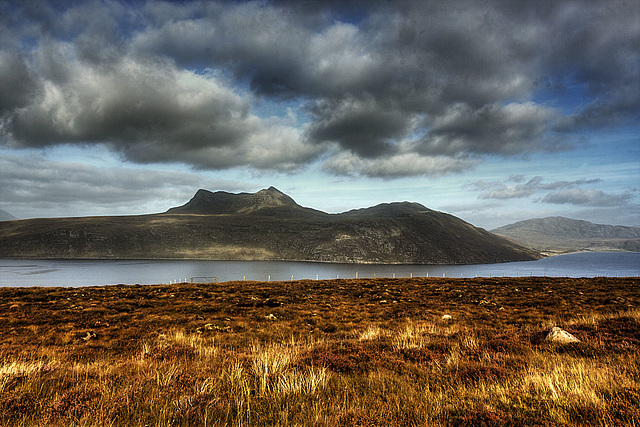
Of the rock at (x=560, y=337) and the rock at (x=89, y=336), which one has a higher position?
the rock at (x=560, y=337)

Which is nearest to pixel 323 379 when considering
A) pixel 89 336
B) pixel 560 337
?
pixel 560 337

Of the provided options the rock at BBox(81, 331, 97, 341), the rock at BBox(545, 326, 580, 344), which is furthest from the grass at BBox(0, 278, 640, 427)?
the rock at BBox(545, 326, 580, 344)

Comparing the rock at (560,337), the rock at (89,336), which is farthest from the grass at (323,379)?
the rock at (560,337)

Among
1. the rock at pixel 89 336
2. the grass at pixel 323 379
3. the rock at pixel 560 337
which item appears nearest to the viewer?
the grass at pixel 323 379

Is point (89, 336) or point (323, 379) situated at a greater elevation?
point (323, 379)

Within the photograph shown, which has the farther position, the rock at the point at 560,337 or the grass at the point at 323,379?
the rock at the point at 560,337

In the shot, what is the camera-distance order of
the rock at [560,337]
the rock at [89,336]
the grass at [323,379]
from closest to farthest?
the grass at [323,379], the rock at [560,337], the rock at [89,336]

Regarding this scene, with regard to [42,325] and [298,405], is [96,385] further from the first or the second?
[42,325]

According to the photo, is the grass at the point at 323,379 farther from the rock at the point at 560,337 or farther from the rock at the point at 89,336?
the rock at the point at 560,337

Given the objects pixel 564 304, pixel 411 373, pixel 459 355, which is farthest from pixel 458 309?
pixel 411 373

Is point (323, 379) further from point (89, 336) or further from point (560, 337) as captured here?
point (89, 336)

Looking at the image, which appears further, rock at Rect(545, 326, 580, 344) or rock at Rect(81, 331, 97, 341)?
rock at Rect(81, 331, 97, 341)

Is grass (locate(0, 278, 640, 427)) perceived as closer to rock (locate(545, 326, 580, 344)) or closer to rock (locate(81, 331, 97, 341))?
rock (locate(81, 331, 97, 341))

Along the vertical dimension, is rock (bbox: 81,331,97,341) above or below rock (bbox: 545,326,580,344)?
below
